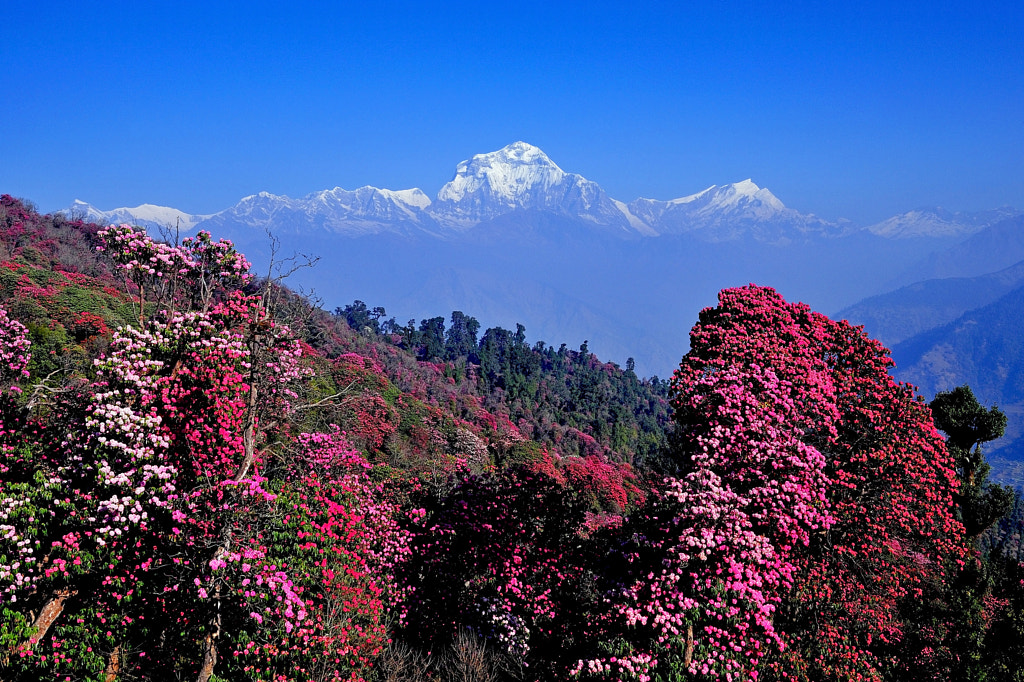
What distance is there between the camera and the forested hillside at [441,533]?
14.3 meters

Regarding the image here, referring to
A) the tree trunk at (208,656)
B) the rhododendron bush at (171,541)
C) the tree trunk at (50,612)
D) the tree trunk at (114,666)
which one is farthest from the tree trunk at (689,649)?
the tree trunk at (50,612)

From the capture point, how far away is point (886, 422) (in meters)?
17.4

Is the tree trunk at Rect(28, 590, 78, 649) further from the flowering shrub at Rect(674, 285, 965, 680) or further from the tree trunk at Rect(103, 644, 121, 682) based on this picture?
the flowering shrub at Rect(674, 285, 965, 680)

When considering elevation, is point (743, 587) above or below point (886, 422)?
below

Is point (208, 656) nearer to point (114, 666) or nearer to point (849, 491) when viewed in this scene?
point (114, 666)

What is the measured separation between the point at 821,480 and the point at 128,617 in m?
16.1

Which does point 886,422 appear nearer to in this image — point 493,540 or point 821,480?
point 821,480

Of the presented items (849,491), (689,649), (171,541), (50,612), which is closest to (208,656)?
(171,541)

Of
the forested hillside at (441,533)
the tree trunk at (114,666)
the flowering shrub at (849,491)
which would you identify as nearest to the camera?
the forested hillside at (441,533)

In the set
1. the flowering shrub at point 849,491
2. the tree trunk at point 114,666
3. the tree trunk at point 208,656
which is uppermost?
the flowering shrub at point 849,491

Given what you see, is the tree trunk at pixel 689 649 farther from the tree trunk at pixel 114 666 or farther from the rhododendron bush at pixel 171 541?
the tree trunk at pixel 114 666

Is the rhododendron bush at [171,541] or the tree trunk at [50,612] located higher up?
the rhododendron bush at [171,541]

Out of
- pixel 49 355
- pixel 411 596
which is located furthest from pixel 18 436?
pixel 49 355

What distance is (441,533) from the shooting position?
20.0 m
